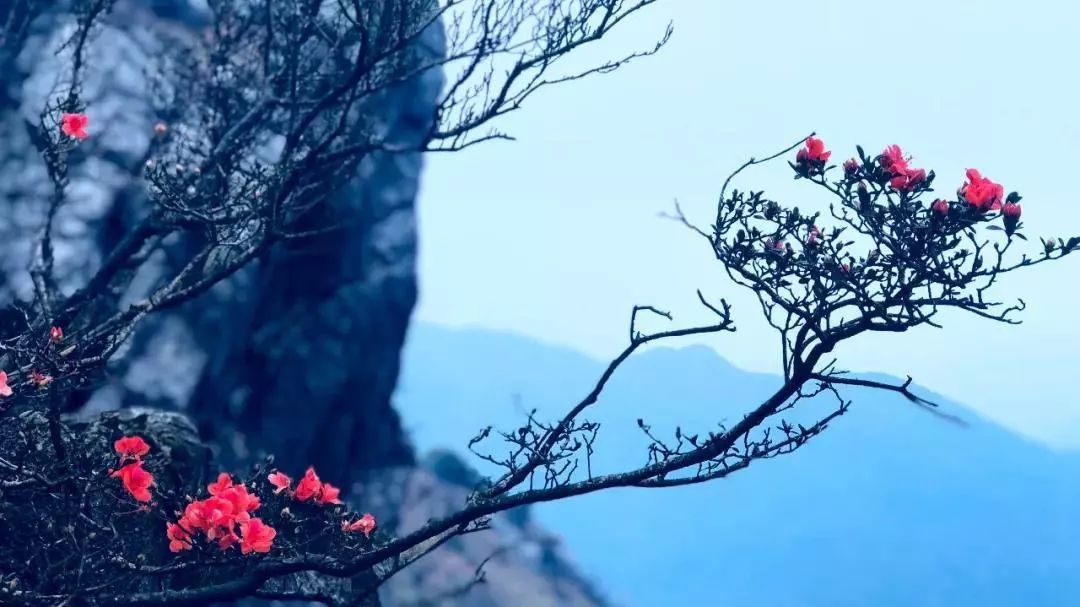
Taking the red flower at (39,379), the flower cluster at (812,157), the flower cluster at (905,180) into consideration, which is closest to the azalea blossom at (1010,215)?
the flower cluster at (905,180)

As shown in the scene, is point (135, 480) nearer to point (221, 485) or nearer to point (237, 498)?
point (221, 485)

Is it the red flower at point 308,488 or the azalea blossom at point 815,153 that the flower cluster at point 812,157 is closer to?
the azalea blossom at point 815,153

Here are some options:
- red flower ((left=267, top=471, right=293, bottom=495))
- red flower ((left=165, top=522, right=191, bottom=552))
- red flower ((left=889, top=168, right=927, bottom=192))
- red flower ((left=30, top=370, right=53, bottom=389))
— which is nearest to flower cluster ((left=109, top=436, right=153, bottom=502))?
red flower ((left=165, top=522, right=191, bottom=552))

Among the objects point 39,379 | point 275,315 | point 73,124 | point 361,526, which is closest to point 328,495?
point 361,526

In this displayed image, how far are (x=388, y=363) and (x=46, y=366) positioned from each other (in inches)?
504

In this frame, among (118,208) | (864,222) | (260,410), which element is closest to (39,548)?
(864,222)

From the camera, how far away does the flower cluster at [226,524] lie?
297 centimetres

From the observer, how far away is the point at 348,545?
3572 mm

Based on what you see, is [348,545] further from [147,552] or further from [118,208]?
[118,208]

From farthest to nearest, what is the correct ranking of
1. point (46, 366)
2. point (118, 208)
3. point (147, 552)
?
point (118, 208)
point (147, 552)
point (46, 366)

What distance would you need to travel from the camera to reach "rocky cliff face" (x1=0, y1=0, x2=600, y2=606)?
835 cm

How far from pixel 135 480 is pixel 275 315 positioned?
11222mm

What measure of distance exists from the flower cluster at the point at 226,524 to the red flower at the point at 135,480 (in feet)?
0.69

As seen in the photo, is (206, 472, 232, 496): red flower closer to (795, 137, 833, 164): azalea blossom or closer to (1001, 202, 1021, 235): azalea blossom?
(795, 137, 833, 164): azalea blossom
